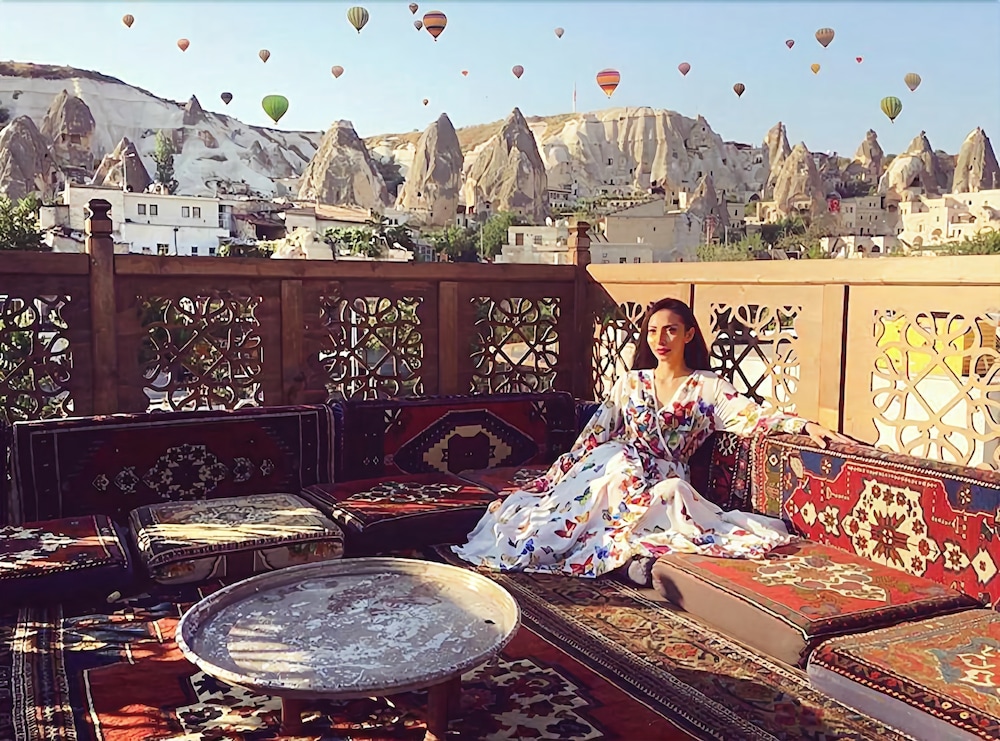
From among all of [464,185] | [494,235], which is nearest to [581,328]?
[494,235]

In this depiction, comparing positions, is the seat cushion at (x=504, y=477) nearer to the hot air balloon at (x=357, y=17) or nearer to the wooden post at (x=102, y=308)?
the wooden post at (x=102, y=308)

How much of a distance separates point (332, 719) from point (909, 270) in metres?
2.87

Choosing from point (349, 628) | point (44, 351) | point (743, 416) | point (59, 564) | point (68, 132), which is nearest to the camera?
point (349, 628)

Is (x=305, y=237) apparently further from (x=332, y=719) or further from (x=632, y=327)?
(x=332, y=719)

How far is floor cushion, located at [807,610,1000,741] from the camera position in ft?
7.07

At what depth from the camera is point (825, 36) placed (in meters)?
39.2

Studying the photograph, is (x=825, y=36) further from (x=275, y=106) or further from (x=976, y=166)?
(x=976, y=166)

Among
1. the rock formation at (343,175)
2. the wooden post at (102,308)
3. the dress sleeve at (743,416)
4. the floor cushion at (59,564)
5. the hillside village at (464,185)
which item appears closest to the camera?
the floor cushion at (59,564)

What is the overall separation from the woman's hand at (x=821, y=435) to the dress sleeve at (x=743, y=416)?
0.03 meters

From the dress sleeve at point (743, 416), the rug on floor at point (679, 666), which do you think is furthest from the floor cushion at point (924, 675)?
Answer: the dress sleeve at point (743, 416)

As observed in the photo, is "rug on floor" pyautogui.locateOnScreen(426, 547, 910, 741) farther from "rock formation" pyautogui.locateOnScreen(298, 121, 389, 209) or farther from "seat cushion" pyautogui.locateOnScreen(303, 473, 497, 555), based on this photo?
"rock formation" pyautogui.locateOnScreen(298, 121, 389, 209)

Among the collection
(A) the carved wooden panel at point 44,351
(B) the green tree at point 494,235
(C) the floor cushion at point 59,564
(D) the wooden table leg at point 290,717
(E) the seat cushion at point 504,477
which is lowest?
(D) the wooden table leg at point 290,717

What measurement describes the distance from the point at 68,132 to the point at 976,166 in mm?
76822

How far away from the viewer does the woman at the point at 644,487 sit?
3.63m
